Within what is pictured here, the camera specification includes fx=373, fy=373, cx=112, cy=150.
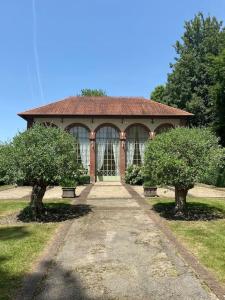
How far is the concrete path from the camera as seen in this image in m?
5.87

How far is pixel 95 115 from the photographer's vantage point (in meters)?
29.7

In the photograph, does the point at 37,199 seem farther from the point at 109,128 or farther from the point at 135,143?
the point at 135,143

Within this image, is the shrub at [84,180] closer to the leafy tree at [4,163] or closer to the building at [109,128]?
the building at [109,128]

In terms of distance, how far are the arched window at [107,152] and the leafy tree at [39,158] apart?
58.0 feet

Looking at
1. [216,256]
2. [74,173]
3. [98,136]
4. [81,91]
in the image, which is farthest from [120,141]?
[81,91]

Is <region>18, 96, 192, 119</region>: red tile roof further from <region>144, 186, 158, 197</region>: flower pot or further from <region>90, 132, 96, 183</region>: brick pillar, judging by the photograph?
→ <region>144, 186, 158, 197</region>: flower pot

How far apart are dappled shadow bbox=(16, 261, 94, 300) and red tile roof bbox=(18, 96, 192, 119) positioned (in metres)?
23.3

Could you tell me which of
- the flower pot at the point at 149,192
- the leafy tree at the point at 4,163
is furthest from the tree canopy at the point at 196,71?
the leafy tree at the point at 4,163

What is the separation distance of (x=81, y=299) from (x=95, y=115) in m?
24.6

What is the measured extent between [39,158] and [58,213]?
281 cm

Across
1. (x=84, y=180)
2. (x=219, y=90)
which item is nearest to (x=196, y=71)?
(x=219, y=90)

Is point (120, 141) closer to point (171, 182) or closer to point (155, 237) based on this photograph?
point (171, 182)

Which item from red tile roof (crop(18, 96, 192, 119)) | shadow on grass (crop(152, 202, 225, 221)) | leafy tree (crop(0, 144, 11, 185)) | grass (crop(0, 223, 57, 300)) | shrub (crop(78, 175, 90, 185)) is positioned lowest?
grass (crop(0, 223, 57, 300))

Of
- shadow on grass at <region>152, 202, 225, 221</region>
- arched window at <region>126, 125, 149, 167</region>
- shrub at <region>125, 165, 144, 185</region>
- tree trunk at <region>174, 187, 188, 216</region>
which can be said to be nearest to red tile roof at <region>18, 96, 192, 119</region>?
arched window at <region>126, 125, 149, 167</region>
